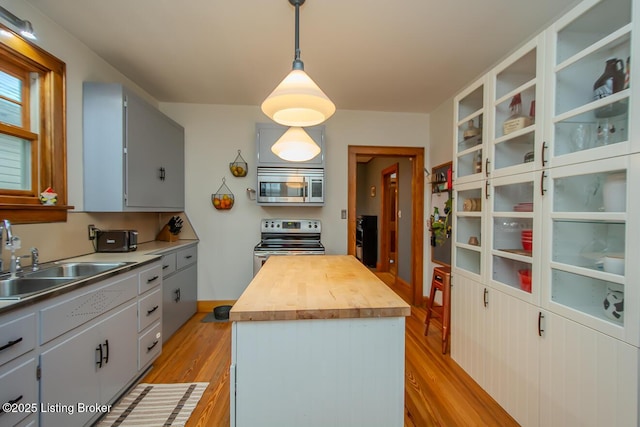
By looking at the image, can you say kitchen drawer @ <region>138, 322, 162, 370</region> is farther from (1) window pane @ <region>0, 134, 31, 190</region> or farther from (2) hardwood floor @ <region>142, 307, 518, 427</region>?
(1) window pane @ <region>0, 134, 31, 190</region>

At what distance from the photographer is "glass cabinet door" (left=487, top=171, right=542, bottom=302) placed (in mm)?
1578

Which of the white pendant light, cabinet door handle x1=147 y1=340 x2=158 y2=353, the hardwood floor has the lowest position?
the hardwood floor

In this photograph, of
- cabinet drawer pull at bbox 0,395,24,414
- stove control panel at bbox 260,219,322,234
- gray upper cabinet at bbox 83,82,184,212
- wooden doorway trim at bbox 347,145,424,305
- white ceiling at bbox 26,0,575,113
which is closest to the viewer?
cabinet drawer pull at bbox 0,395,24,414

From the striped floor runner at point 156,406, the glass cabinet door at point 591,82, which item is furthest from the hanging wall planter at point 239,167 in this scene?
the glass cabinet door at point 591,82

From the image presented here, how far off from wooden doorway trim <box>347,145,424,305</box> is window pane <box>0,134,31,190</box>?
2.93 m

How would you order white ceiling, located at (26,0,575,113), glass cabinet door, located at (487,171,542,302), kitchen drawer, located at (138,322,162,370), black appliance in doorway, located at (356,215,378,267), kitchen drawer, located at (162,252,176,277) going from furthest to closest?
black appliance in doorway, located at (356,215,378,267) < kitchen drawer, located at (162,252,176,277) < kitchen drawer, located at (138,322,162,370) < white ceiling, located at (26,0,575,113) < glass cabinet door, located at (487,171,542,302)

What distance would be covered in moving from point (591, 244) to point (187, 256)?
11.0 feet

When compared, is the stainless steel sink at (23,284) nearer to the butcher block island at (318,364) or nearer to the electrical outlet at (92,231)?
the electrical outlet at (92,231)

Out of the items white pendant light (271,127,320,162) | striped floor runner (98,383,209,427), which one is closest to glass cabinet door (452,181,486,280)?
white pendant light (271,127,320,162)

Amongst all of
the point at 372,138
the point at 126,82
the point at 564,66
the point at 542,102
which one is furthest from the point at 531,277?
the point at 126,82

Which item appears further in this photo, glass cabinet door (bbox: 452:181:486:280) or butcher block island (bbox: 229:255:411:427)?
glass cabinet door (bbox: 452:181:486:280)

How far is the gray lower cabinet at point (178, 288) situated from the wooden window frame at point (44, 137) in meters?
0.90

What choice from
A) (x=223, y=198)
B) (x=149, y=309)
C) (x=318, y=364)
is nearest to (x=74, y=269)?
(x=149, y=309)

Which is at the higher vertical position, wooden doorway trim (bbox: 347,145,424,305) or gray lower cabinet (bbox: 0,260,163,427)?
wooden doorway trim (bbox: 347,145,424,305)
